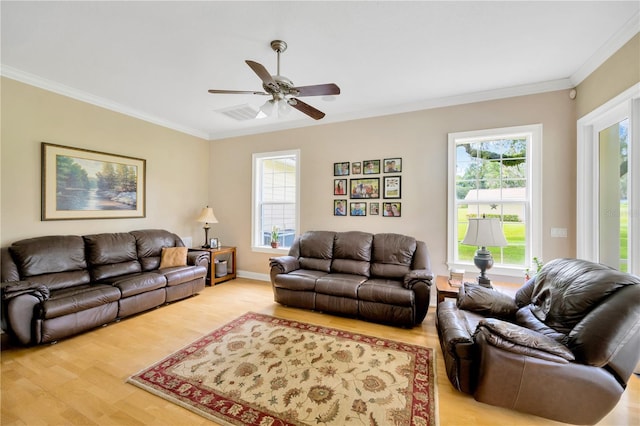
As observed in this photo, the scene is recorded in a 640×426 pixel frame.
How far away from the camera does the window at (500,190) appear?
330cm

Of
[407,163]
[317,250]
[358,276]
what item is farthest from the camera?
[317,250]

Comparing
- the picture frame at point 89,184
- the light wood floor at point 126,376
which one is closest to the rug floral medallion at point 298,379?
the light wood floor at point 126,376

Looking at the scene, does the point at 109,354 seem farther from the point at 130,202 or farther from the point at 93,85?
the point at 93,85

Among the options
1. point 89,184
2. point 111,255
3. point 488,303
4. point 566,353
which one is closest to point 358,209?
point 488,303

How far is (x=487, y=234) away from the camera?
2.70 m

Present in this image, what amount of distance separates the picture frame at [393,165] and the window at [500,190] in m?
0.68

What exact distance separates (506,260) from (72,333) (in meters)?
5.04

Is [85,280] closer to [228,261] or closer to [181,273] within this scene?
[181,273]

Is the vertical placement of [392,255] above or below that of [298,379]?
above

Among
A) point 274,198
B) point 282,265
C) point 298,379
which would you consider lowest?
point 298,379

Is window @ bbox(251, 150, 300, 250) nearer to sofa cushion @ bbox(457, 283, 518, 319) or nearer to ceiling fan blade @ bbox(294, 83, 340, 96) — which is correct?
ceiling fan blade @ bbox(294, 83, 340, 96)

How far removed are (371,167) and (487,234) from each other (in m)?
1.94

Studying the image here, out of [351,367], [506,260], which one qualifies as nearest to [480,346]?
[351,367]

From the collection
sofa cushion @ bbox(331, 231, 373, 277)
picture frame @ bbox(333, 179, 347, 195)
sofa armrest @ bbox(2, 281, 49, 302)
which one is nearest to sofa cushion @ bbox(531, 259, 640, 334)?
sofa cushion @ bbox(331, 231, 373, 277)
